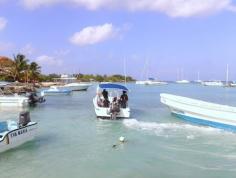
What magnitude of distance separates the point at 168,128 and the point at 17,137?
10.1m

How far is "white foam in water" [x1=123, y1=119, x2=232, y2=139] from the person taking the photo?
22897 mm

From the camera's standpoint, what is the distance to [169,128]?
948 inches

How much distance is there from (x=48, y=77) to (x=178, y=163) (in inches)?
4644

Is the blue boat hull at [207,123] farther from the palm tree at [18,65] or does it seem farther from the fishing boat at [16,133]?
the palm tree at [18,65]

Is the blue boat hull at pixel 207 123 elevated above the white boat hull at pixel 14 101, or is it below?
below

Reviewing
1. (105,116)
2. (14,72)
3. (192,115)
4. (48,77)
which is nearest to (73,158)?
(105,116)

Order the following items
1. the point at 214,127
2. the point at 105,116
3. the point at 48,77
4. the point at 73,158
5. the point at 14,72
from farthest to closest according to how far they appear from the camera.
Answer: the point at 48,77
the point at 14,72
the point at 105,116
the point at 214,127
the point at 73,158

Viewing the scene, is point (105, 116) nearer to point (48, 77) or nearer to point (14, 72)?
point (14, 72)

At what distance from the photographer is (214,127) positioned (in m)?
24.7

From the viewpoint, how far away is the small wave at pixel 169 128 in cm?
2290

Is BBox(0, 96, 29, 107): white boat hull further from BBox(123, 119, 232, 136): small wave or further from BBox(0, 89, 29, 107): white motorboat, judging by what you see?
BBox(123, 119, 232, 136): small wave

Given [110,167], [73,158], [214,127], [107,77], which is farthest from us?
[107,77]

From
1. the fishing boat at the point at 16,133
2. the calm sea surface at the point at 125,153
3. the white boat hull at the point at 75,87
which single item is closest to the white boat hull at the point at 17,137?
the fishing boat at the point at 16,133

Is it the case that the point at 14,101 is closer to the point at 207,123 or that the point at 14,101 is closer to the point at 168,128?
the point at 168,128
